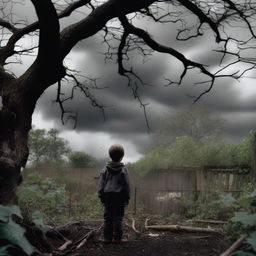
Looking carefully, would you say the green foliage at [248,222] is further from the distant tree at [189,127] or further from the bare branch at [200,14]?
the distant tree at [189,127]

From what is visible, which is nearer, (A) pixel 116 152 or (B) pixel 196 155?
(A) pixel 116 152

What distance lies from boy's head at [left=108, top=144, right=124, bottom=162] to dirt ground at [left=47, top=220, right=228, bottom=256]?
137 centimetres

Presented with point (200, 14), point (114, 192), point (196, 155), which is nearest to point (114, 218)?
point (114, 192)

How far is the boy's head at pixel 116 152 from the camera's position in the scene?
6.70 metres

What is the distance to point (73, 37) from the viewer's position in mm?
6672

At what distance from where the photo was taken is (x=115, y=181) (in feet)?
21.6

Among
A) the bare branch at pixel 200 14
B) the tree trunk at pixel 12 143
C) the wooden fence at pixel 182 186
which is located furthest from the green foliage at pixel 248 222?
the wooden fence at pixel 182 186

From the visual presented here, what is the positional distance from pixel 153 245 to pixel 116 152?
5.14 feet

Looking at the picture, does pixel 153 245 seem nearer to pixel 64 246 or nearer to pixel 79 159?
pixel 64 246

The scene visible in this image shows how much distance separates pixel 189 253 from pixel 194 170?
7.25 metres

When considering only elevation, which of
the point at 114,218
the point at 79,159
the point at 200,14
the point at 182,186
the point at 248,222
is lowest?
the point at 114,218

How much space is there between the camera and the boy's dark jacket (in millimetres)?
6525

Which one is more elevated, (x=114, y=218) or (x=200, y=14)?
(x=200, y=14)

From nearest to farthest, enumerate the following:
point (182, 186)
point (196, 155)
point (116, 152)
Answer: point (116, 152) → point (196, 155) → point (182, 186)
